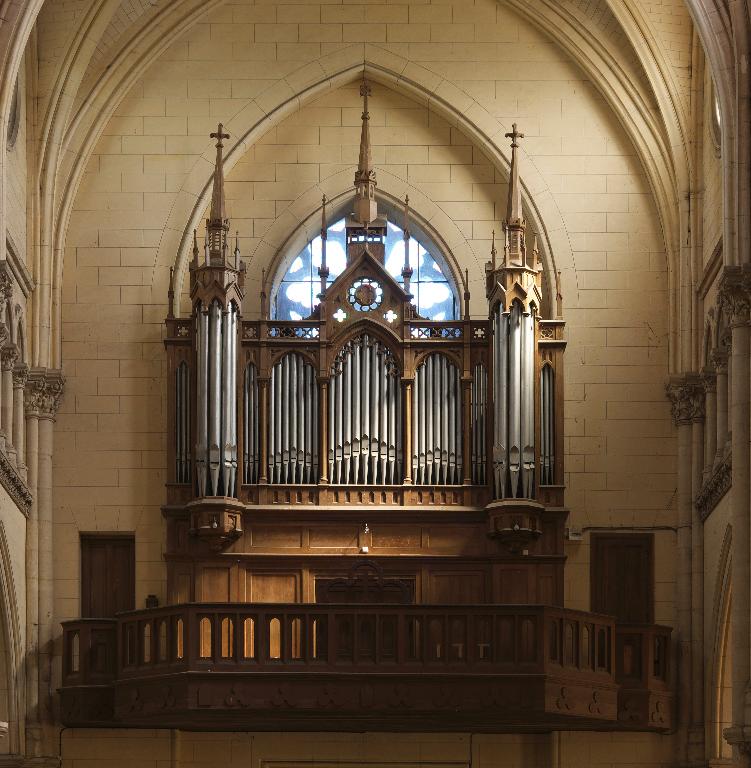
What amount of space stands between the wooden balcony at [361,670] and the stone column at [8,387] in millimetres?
2394

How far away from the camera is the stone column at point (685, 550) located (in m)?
27.8

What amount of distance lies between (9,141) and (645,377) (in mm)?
8207

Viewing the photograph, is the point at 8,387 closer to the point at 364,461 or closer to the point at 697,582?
the point at 364,461

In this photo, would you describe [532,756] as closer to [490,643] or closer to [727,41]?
[490,643]

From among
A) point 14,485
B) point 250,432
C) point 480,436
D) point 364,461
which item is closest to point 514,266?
point 480,436

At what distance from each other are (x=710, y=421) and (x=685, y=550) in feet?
5.32

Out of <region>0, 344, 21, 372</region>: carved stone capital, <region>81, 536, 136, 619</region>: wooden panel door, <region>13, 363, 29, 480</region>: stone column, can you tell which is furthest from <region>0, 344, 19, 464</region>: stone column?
<region>81, 536, 136, 619</region>: wooden panel door

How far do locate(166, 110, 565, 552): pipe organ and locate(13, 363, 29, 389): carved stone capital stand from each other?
1793mm

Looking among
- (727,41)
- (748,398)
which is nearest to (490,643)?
(748,398)

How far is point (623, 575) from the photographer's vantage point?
28.8 m

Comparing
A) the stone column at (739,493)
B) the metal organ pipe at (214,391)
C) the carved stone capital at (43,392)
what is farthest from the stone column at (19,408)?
the stone column at (739,493)

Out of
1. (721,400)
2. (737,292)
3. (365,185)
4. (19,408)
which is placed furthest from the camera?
(365,185)

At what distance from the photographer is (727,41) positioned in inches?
990

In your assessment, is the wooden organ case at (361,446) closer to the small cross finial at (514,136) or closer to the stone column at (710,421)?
the small cross finial at (514,136)
